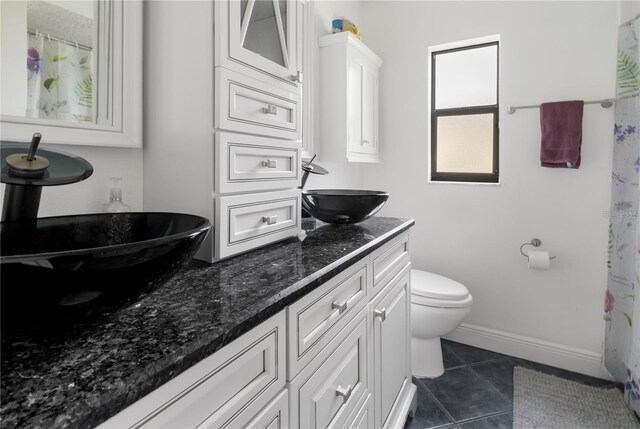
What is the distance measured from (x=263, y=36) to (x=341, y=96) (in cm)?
96

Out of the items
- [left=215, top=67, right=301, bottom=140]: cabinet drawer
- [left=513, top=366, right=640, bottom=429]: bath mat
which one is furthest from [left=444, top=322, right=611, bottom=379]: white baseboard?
[left=215, top=67, right=301, bottom=140]: cabinet drawer

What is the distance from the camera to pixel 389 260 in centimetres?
139

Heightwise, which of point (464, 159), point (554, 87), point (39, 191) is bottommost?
point (39, 191)

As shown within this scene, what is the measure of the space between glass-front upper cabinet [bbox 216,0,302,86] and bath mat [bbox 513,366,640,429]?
1806mm

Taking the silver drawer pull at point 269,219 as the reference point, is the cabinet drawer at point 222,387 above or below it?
below

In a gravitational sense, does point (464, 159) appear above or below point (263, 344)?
above

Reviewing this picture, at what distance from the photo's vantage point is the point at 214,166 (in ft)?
3.07

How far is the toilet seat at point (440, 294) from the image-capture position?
187cm

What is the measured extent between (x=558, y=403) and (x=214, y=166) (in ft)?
6.47

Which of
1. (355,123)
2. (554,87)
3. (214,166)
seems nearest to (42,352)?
(214,166)

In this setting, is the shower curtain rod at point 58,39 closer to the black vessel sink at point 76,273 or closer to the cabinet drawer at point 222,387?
the black vessel sink at point 76,273

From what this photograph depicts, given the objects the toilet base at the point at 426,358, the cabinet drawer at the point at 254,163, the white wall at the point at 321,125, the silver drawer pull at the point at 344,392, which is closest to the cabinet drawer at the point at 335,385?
the silver drawer pull at the point at 344,392

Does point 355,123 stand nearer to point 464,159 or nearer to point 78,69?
point 464,159

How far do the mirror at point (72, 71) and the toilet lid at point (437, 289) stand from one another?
1523 millimetres
